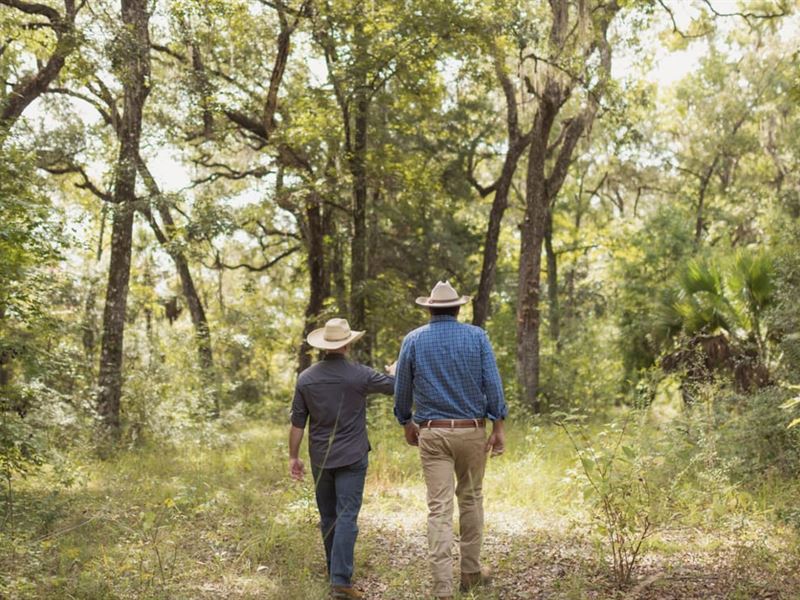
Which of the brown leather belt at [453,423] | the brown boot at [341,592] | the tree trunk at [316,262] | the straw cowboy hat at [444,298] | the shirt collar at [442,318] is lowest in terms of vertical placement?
the brown boot at [341,592]

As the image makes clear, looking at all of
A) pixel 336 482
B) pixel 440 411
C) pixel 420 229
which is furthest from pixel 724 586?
pixel 420 229

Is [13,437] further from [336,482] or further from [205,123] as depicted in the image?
[205,123]

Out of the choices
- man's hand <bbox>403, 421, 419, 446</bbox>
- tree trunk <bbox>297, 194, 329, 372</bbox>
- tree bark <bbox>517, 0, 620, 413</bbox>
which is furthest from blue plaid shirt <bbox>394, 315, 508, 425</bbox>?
tree trunk <bbox>297, 194, 329, 372</bbox>

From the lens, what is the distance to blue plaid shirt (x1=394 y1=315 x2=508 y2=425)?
5.57m

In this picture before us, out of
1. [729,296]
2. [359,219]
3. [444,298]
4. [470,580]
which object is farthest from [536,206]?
[470,580]

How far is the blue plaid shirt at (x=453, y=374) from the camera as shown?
557 centimetres

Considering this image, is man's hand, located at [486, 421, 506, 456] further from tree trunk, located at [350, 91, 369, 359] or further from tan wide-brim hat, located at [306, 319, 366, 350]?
tree trunk, located at [350, 91, 369, 359]

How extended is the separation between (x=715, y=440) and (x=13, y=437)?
7396mm

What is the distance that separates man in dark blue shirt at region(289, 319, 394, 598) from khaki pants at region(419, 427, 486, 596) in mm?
601

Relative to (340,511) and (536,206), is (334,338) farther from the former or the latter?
(536,206)

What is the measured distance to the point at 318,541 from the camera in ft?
23.5

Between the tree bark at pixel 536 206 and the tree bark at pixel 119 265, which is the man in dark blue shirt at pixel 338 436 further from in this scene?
the tree bark at pixel 536 206

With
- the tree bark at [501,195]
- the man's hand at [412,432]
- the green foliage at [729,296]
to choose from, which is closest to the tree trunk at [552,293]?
the tree bark at [501,195]

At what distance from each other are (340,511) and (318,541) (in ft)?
5.00
